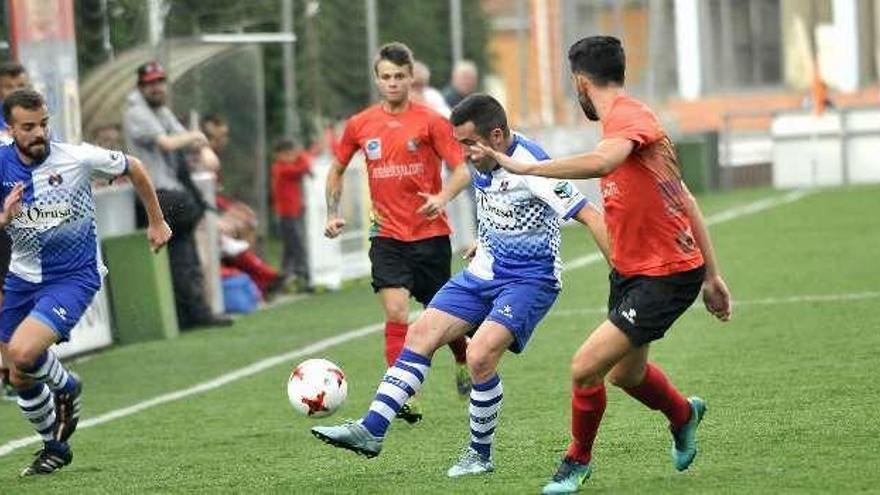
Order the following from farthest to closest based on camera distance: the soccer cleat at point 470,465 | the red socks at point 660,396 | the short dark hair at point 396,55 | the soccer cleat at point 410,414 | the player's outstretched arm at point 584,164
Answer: the short dark hair at point 396,55 → the soccer cleat at point 410,414 → the soccer cleat at point 470,465 → the red socks at point 660,396 → the player's outstretched arm at point 584,164

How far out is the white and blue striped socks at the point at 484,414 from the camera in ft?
33.3

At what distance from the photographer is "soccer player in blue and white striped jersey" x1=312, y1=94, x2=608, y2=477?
9.97 m

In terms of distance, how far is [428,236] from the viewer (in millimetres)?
12953

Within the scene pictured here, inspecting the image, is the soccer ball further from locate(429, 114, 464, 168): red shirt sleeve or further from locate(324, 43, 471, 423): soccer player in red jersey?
locate(429, 114, 464, 168): red shirt sleeve

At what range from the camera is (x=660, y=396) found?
963 cm

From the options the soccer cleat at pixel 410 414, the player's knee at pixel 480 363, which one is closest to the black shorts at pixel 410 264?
the soccer cleat at pixel 410 414

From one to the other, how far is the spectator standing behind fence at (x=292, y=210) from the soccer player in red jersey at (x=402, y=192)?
9687 mm

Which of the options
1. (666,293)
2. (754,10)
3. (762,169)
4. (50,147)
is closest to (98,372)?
A: (50,147)

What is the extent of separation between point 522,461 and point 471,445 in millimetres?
379

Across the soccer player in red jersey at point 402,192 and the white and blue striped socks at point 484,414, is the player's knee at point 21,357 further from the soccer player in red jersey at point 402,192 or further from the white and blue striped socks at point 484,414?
the soccer player in red jersey at point 402,192

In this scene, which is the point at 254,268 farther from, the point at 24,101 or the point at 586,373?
the point at 586,373

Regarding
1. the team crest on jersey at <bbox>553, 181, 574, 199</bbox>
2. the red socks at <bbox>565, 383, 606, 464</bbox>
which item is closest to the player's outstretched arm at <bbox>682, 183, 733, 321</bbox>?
the red socks at <bbox>565, 383, 606, 464</bbox>

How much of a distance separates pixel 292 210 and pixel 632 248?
13972mm

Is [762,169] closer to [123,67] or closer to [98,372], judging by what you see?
[123,67]
